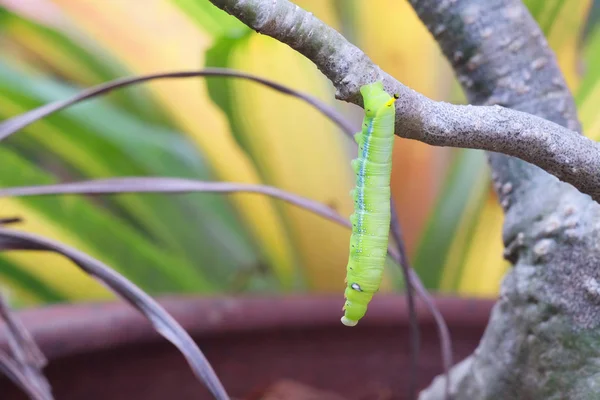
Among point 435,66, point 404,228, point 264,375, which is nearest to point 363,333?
point 264,375

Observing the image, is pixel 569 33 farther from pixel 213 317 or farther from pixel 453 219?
pixel 213 317

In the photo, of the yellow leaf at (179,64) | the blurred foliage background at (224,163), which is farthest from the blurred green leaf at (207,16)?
the yellow leaf at (179,64)

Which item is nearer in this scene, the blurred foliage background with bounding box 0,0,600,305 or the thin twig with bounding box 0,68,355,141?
the thin twig with bounding box 0,68,355,141

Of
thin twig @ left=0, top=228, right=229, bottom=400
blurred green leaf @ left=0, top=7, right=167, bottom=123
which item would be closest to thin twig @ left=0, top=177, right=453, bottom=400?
thin twig @ left=0, top=228, right=229, bottom=400

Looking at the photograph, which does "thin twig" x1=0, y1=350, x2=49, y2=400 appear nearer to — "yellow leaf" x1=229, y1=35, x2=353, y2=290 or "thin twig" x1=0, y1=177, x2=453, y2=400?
"thin twig" x1=0, y1=177, x2=453, y2=400

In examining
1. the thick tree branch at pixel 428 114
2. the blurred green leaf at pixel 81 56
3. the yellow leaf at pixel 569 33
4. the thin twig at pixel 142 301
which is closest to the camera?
the thick tree branch at pixel 428 114

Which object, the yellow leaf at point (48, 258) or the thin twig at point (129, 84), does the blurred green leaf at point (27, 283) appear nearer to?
the yellow leaf at point (48, 258)

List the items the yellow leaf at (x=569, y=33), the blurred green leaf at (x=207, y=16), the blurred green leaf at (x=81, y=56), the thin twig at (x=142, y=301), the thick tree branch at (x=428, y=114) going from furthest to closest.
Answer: the blurred green leaf at (x=81, y=56) < the blurred green leaf at (x=207, y=16) < the yellow leaf at (x=569, y=33) < the thin twig at (x=142, y=301) < the thick tree branch at (x=428, y=114)
